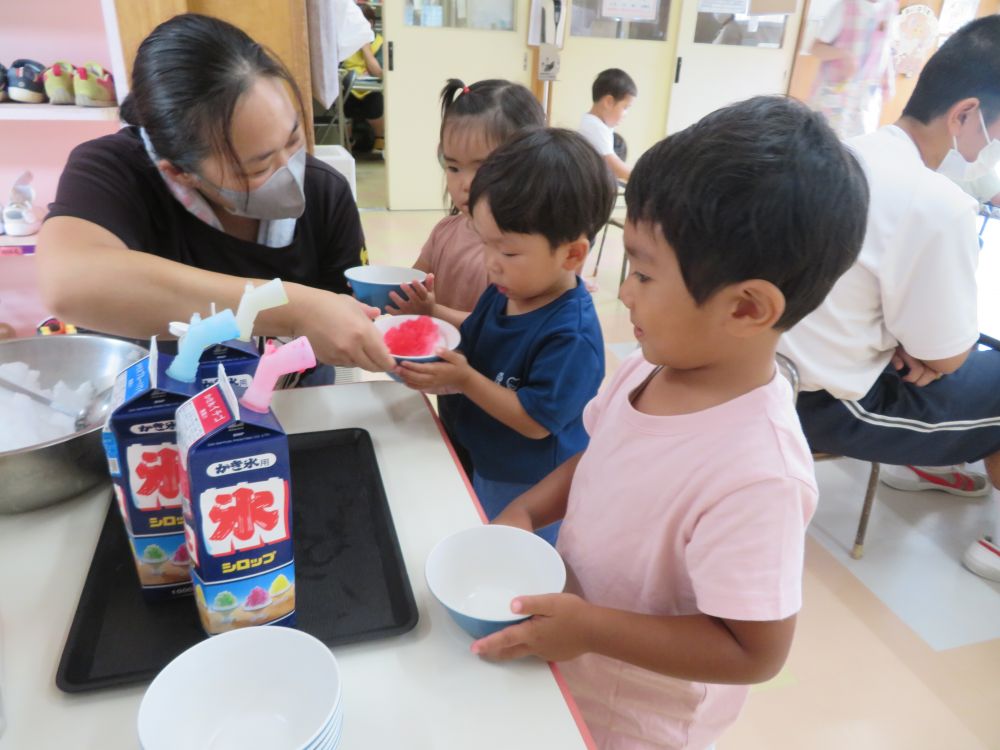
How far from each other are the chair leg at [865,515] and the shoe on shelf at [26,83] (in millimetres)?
2548

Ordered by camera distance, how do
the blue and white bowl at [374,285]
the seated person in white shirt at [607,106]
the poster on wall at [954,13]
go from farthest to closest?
the poster on wall at [954,13] < the seated person in white shirt at [607,106] < the blue and white bowl at [374,285]

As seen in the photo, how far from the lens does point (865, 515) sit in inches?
Result: 73.9

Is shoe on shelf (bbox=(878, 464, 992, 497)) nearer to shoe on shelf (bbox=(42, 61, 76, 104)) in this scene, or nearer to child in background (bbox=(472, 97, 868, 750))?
child in background (bbox=(472, 97, 868, 750))

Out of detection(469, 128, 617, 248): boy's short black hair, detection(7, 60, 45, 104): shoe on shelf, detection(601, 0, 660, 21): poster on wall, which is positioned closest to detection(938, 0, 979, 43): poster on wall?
detection(601, 0, 660, 21): poster on wall

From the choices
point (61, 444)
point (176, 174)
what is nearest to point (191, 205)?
point (176, 174)

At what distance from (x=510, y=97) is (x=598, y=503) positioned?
0.95 meters

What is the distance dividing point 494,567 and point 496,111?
3.23ft

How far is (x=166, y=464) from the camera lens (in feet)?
2.01

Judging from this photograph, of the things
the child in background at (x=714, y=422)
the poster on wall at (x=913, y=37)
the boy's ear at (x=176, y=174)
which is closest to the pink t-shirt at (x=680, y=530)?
the child in background at (x=714, y=422)

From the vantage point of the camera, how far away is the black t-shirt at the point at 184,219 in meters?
1.13

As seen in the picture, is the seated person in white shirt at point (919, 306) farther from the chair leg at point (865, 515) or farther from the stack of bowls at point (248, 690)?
the stack of bowls at point (248, 690)

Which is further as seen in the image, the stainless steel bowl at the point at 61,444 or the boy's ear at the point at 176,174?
the boy's ear at the point at 176,174

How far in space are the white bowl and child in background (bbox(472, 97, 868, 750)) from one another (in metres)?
0.07

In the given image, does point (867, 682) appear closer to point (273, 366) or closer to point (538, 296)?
point (538, 296)
